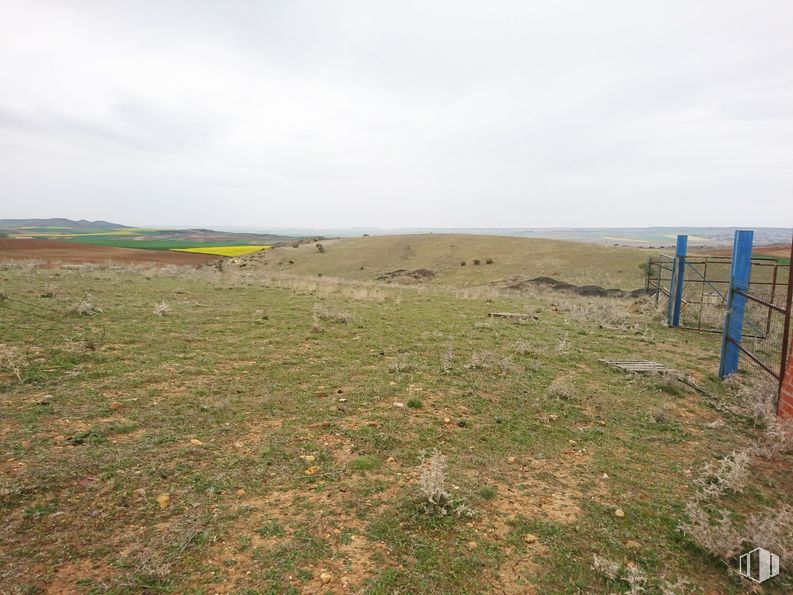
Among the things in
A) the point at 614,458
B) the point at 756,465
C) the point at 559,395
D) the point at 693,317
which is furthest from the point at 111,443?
the point at 693,317

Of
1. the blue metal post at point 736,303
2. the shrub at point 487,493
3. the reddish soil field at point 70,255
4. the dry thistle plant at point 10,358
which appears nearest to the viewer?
the shrub at point 487,493

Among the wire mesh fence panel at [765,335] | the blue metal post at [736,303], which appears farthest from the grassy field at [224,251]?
the blue metal post at [736,303]

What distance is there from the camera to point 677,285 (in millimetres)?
14062

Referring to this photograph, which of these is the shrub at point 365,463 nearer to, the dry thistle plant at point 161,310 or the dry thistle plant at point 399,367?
the dry thistle plant at point 399,367

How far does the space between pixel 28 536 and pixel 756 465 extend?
7.35m

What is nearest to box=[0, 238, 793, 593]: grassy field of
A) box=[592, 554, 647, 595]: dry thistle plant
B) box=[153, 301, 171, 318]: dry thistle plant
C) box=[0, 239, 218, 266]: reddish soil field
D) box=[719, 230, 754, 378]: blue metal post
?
box=[592, 554, 647, 595]: dry thistle plant

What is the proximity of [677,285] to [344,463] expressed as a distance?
45.4 ft

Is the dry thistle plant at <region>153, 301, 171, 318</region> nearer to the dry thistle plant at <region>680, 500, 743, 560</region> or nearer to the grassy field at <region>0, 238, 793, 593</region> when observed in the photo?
the grassy field at <region>0, 238, 793, 593</region>

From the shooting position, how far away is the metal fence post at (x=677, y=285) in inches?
550

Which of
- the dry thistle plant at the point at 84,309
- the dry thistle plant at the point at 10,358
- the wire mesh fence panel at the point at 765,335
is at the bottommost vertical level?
the wire mesh fence panel at the point at 765,335

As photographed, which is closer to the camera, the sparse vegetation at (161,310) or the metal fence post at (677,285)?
the sparse vegetation at (161,310)

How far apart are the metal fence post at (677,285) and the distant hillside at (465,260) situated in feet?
49.2

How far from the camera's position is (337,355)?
8930 mm

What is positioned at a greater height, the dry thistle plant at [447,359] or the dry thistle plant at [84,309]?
the dry thistle plant at [84,309]
